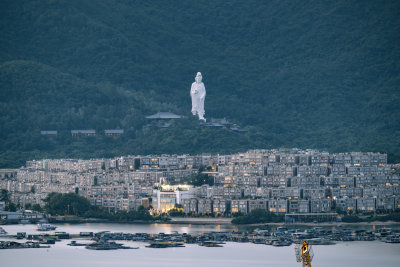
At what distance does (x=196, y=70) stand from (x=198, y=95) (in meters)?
26.0

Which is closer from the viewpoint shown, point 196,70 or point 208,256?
point 208,256

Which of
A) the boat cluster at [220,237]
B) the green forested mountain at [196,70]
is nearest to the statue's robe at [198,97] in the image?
the green forested mountain at [196,70]

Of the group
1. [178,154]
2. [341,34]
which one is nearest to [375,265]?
[178,154]

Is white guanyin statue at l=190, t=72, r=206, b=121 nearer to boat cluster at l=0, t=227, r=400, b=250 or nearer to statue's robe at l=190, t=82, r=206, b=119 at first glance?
statue's robe at l=190, t=82, r=206, b=119

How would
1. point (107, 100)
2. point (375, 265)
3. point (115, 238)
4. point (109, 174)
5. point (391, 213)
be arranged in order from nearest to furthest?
point (375, 265)
point (115, 238)
point (391, 213)
point (109, 174)
point (107, 100)

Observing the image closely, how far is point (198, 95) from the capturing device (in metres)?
105

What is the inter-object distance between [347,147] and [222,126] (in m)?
9.43

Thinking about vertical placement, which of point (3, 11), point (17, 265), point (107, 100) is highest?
point (3, 11)

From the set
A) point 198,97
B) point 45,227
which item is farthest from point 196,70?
point 45,227

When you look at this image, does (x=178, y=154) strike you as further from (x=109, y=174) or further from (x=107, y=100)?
(x=107, y=100)

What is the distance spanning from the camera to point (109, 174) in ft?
276

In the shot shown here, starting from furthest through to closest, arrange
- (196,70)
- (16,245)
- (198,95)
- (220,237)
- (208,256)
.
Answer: (196,70) → (198,95) → (220,237) → (16,245) → (208,256)

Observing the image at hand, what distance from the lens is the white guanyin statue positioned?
105m

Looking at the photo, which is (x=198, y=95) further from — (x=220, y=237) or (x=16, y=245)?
(x=16, y=245)
